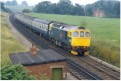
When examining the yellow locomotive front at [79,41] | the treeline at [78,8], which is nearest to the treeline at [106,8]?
the treeline at [78,8]

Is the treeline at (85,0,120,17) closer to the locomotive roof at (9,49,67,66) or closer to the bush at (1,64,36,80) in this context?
the locomotive roof at (9,49,67,66)

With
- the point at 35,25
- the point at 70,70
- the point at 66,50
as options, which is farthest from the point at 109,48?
the point at 35,25

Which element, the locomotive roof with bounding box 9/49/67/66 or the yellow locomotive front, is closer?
the locomotive roof with bounding box 9/49/67/66

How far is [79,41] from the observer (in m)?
31.5

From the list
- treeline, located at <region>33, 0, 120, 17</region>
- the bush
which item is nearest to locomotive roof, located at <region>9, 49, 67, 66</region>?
the bush

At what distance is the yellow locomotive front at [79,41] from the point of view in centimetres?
3123

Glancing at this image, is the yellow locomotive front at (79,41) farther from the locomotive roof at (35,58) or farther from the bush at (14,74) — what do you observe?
the bush at (14,74)

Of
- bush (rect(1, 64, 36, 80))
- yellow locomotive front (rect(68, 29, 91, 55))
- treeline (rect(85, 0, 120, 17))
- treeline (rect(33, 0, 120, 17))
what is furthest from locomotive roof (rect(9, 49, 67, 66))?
treeline (rect(33, 0, 120, 17))

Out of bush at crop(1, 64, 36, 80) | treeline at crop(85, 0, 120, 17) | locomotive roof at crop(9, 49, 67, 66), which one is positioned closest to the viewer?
bush at crop(1, 64, 36, 80)

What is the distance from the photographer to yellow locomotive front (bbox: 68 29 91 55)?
31234 millimetres

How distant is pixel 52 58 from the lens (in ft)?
74.0

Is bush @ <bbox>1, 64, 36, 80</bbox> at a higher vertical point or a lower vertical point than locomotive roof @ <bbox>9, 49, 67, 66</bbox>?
higher

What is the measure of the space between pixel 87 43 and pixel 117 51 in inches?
112

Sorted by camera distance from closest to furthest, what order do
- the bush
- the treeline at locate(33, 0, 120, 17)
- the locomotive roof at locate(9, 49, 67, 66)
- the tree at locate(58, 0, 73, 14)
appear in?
1. the bush
2. the locomotive roof at locate(9, 49, 67, 66)
3. the treeline at locate(33, 0, 120, 17)
4. the tree at locate(58, 0, 73, 14)
